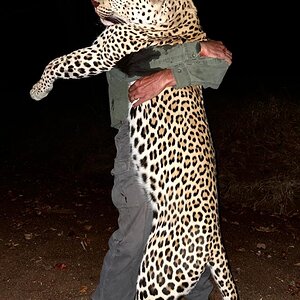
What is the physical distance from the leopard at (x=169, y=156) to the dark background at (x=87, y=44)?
8.48 metres

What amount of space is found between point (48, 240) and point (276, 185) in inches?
136

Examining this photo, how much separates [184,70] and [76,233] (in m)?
3.79

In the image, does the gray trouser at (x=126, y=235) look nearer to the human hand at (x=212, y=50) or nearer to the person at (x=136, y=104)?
the person at (x=136, y=104)

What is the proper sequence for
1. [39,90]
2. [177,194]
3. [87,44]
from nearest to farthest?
1. [177,194]
2. [39,90]
3. [87,44]

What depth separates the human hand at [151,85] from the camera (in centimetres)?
318

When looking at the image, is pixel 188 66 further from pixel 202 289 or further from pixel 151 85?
pixel 202 289

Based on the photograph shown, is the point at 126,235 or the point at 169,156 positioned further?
the point at 126,235

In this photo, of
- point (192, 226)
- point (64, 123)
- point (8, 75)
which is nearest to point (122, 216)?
point (192, 226)

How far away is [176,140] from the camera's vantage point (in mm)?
3129

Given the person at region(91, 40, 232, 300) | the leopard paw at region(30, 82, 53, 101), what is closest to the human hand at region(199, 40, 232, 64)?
the person at region(91, 40, 232, 300)

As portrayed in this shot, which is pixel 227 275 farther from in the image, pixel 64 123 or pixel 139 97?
pixel 64 123

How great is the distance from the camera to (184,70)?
3.19 meters

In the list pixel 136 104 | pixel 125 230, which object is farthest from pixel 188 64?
pixel 125 230

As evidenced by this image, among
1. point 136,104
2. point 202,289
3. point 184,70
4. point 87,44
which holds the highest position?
point 184,70
